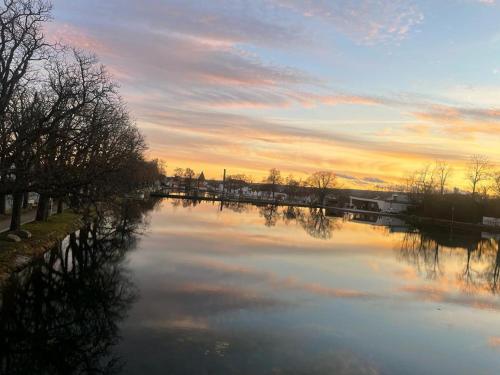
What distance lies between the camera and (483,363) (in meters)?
12.2

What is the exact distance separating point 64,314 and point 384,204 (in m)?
107

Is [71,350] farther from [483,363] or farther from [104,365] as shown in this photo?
[483,363]

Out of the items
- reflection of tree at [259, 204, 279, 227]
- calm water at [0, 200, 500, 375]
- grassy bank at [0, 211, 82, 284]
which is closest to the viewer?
calm water at [0, 200, 500, 375]

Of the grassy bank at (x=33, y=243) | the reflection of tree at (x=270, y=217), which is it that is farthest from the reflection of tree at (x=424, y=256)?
the grassy bank at (x=33, y=243)

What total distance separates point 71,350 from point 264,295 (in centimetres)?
797

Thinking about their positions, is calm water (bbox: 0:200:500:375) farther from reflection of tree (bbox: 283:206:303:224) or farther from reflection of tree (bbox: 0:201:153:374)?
reflection of tree (bbox: 283:206:303:224)

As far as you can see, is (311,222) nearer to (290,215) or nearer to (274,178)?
(290,215)

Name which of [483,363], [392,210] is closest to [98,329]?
[483,363]

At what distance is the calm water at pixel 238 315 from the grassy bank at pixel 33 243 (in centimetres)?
62

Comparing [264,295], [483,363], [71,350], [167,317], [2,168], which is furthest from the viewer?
[264,295]

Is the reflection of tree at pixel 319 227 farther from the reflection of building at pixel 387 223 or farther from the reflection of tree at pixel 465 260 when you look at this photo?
the reflection of building at pixel 387 223

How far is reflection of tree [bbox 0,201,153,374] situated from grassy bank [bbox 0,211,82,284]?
457mm

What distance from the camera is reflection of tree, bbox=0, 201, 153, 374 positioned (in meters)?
10.3

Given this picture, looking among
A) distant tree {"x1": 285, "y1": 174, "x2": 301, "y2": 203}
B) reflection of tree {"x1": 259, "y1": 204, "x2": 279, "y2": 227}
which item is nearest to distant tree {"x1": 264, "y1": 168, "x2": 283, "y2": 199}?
distant tree {"x1": 285, "y1": 174, "x2": 301, "y2": 203}
